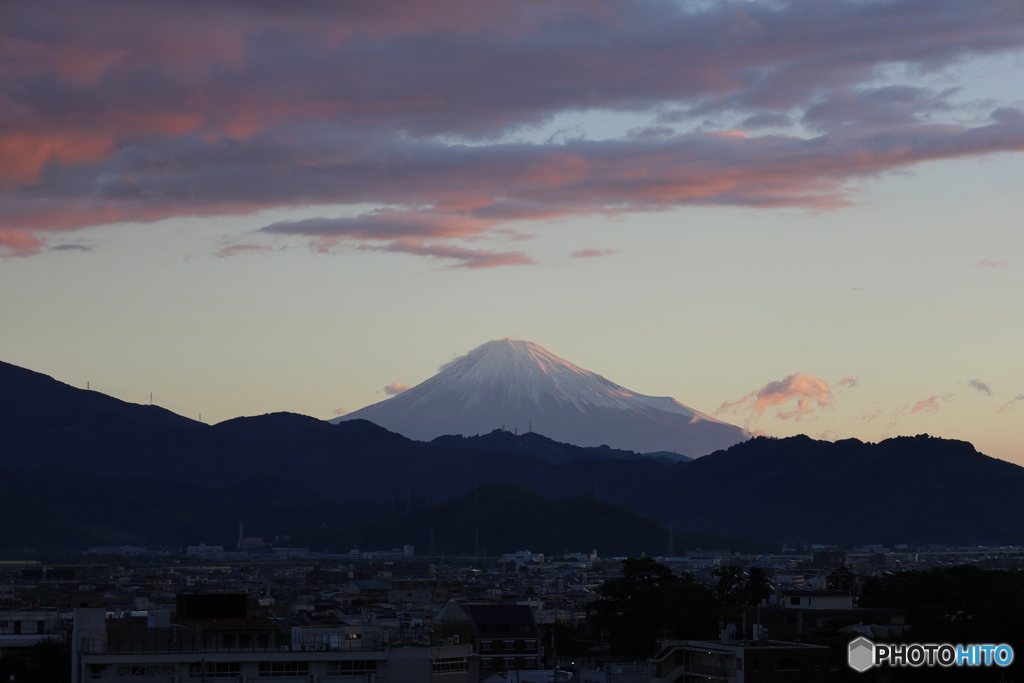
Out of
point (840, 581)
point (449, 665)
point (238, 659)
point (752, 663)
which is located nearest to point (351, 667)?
point (238, 659)

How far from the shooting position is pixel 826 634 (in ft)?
221

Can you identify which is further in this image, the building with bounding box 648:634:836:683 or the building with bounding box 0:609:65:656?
the building with bounding box 0:609:65:656

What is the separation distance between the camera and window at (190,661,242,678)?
151 feet

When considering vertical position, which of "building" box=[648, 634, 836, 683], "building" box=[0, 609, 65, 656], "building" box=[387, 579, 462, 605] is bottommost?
"building" box=[387, 579, 462, 605]

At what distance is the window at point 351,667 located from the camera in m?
46.8

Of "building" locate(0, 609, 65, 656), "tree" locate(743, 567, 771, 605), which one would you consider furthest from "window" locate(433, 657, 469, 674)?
"tree" locate(743, 567, 771, 605)

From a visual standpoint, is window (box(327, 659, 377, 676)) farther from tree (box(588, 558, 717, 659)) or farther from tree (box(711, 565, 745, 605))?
tree (box(711, 565, 745, 605))

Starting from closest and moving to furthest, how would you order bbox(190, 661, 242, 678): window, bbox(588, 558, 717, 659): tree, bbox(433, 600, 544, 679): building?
bbox(190, 661, 242, 678): window → bbox(433, 600, 544, 679): building → bbox(588, 558, 717, 659): tree

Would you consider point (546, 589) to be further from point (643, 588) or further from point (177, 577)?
point (643, 588)

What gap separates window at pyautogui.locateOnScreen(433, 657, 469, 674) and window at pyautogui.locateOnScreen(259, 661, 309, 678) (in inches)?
171

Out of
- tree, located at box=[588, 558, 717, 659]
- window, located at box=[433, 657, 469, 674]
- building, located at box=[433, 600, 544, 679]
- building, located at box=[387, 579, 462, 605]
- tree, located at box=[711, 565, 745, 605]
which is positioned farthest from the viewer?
building, located at box=[387, 579, 462, 605]

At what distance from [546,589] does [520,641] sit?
100m

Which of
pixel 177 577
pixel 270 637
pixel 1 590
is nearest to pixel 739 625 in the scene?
pixel 270 637

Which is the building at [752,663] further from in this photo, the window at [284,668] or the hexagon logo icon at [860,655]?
the window at [284,668]
